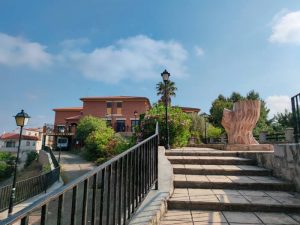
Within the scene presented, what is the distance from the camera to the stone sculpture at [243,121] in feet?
31.3

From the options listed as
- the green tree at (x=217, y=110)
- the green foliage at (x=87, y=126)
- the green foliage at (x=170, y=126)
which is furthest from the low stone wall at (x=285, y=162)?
the green tree at (x=217, y=110)

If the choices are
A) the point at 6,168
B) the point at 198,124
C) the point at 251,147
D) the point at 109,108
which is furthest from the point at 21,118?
the point at 109,108

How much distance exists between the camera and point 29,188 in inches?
555

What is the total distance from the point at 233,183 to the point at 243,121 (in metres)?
6.21

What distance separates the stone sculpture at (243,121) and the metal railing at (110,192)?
711 cm

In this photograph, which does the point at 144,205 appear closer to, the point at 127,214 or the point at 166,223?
the point at 166,223

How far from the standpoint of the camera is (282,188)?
13.3ft

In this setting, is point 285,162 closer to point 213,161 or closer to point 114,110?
point 213,161

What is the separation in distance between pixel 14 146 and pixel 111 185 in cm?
5393

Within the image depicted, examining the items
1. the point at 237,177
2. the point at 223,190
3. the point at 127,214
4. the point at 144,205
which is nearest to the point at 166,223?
the point at 144,205

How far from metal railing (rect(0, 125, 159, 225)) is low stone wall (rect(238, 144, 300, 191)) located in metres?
2.39

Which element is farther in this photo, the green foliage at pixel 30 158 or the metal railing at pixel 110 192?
the green foliage at pixel 30 158

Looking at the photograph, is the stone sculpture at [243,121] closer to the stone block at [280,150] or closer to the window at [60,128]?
the stone block at [280,150]

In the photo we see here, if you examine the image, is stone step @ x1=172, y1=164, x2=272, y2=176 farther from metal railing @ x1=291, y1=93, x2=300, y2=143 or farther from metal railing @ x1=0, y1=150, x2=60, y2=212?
metal railing @ x1=0, y1=150, x2=60, y2=212
